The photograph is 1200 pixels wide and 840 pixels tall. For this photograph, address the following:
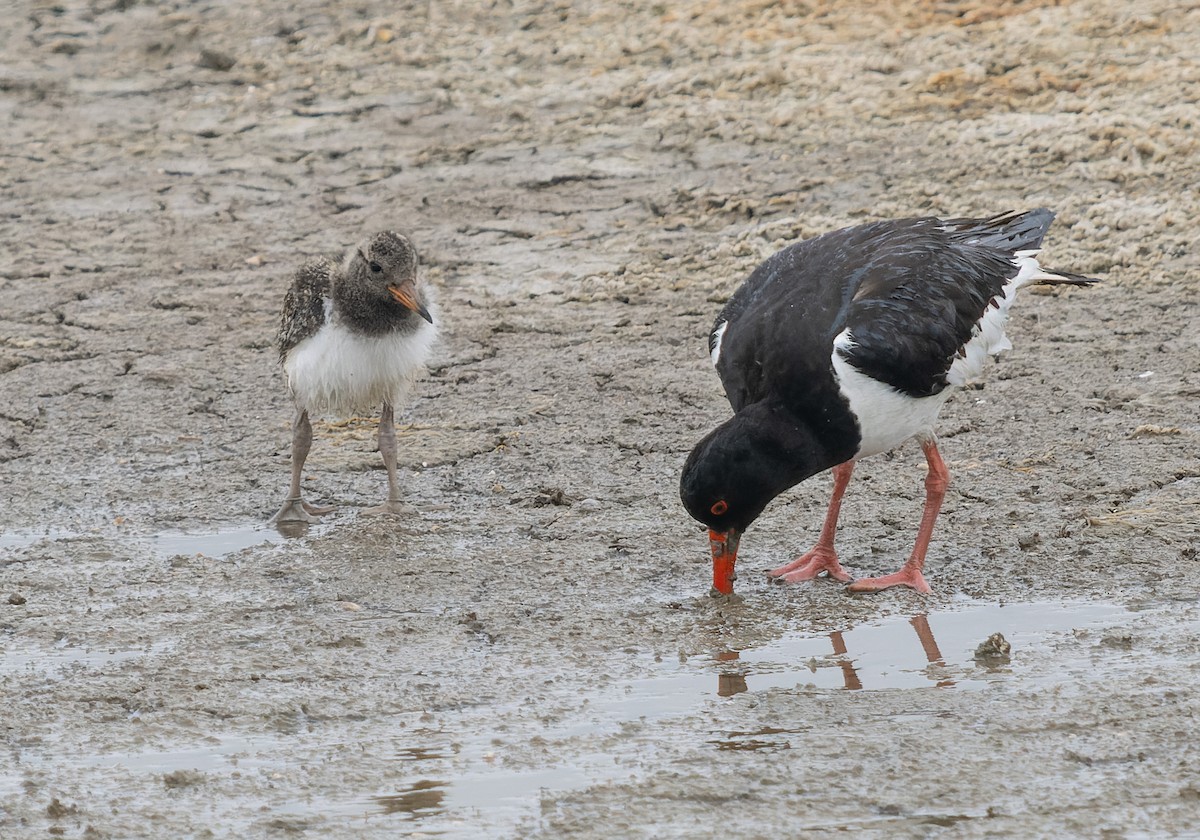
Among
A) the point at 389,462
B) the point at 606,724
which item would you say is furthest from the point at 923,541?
the point at 389,462

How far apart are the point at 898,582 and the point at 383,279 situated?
8.45ft

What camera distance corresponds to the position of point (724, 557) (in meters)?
5.78

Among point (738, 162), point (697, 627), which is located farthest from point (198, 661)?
point (738, 162)

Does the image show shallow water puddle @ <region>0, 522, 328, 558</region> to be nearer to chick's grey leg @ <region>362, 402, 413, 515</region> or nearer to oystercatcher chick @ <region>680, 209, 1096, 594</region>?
chick's grey leg @ <region>362, 402, 413, 515</region>

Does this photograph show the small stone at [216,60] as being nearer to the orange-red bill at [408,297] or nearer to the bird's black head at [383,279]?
the bird's black head at [383,279]

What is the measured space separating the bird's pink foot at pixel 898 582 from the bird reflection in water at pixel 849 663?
0.22m

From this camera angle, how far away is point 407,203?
10.7 m

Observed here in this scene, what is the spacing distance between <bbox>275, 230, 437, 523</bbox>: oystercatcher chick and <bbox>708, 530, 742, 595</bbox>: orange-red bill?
5.49 ft

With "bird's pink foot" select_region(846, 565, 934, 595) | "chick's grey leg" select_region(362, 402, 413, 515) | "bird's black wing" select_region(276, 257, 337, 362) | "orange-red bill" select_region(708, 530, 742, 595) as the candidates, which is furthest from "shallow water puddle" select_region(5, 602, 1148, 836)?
"bird's black wing" select_region(276, 257, 337, 362)

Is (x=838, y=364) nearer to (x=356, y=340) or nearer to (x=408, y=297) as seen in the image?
(x=408, y=297)

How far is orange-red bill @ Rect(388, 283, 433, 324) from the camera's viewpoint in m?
6.67

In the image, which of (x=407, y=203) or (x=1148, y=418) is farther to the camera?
(x=407, y=203)

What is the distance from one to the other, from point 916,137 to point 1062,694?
6417 mm

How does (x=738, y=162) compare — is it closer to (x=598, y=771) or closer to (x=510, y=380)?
(x=510, y=380)
